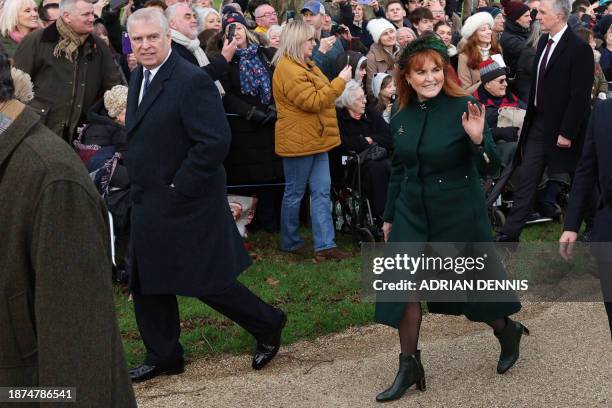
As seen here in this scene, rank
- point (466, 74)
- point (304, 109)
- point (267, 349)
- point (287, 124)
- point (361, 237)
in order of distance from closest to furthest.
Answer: point (267, 349) → point (304, 109) → point (287, 124) → point (361, 237) → point (466, 74)

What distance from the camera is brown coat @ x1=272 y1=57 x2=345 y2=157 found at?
838 cm

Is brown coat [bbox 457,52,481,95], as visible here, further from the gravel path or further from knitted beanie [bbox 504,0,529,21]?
the gravel path

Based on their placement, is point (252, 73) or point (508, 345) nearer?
point (508, 345)

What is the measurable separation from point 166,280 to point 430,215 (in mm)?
1564

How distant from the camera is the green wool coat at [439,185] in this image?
5.49 metres

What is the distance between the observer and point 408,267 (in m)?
5.49

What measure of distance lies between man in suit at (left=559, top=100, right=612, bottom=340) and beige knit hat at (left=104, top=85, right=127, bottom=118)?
4.12m

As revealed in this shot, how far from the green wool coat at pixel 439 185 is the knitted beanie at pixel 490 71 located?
467 cm

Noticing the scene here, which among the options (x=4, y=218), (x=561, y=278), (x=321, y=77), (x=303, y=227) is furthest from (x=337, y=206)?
(x=4, y=218)

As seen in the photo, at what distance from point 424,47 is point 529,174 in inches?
124

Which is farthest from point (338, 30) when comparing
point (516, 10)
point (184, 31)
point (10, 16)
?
point (10, 16)

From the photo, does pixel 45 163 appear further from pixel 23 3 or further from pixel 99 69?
pixel 23 3

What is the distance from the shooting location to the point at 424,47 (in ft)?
18.1

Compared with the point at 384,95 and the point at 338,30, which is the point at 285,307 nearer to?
the point at 384,95
